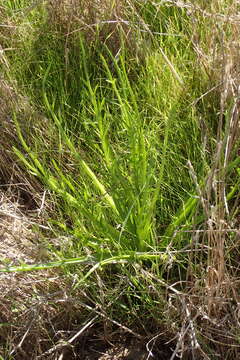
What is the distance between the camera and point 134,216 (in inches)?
58.2

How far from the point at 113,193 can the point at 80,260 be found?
0.19 m

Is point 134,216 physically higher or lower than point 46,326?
higher

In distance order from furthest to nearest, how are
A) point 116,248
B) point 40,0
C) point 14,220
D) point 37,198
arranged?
point 40,0, point 37,198, point 14,220, point 116,248

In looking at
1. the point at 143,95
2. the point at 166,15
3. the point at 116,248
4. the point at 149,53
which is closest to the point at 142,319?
the point at 116,248

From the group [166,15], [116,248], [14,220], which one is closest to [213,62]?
[166,15]

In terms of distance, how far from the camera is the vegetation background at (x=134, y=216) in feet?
4.58

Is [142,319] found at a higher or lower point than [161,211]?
lower

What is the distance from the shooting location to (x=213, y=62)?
170 centimetres

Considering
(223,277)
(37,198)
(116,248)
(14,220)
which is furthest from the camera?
(37,198)

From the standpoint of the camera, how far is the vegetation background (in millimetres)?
1395

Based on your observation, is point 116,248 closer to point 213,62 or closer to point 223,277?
point 223,277

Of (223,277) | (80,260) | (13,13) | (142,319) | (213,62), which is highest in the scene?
(13,13)

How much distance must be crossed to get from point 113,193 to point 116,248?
14 cm

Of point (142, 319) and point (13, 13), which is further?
point (13, 13)
